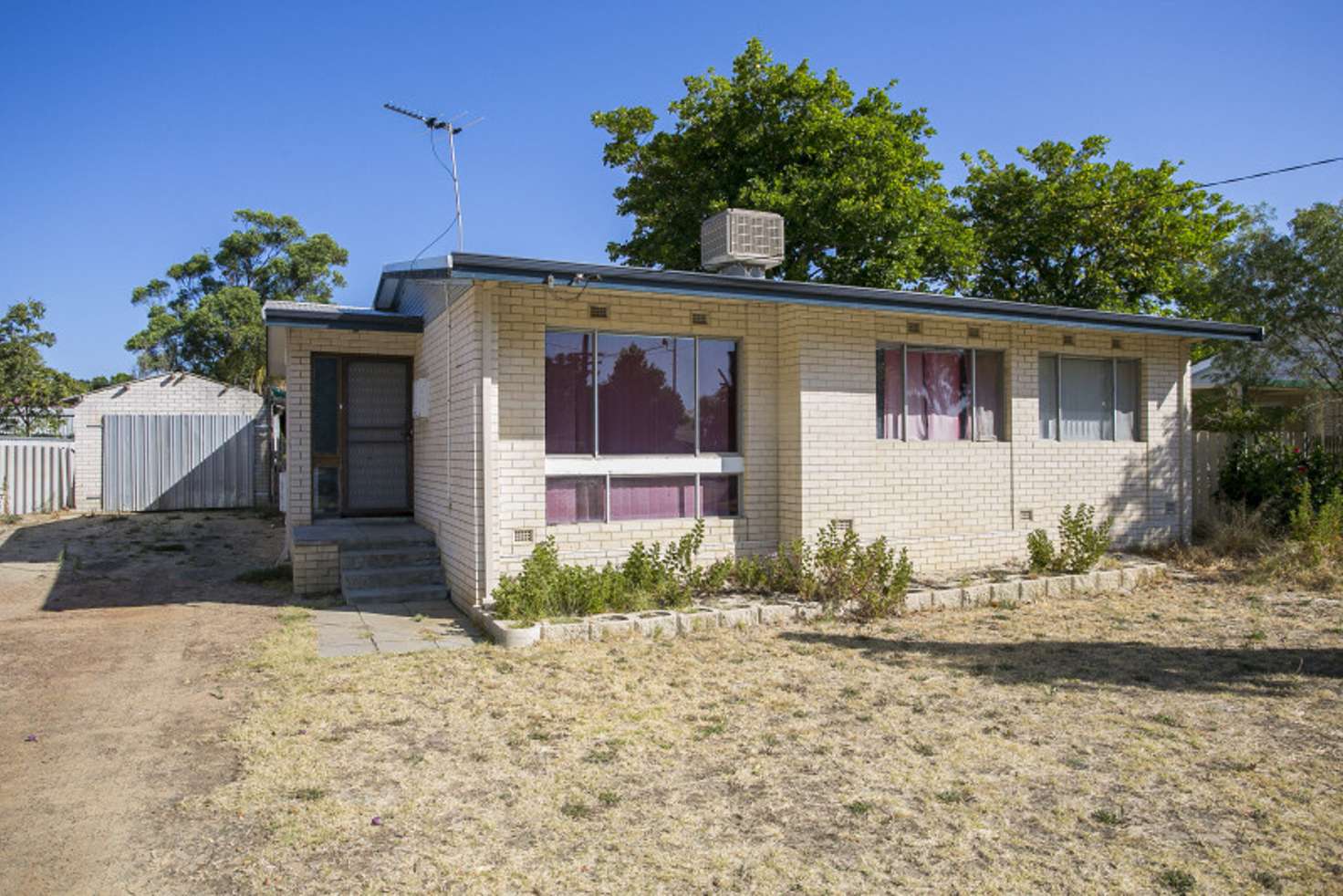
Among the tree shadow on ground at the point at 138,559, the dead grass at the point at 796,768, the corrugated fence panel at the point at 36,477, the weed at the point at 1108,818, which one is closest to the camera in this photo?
the dead grass at the point at 796,768

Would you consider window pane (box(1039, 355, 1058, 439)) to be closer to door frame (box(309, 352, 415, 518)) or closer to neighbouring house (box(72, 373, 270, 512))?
door frame (box(309, 352, 415, 518))

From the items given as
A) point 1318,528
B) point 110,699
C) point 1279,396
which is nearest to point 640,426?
point 110,699

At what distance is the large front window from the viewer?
29.2ft

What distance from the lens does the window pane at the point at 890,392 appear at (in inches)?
407

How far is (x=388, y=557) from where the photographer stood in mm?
9773

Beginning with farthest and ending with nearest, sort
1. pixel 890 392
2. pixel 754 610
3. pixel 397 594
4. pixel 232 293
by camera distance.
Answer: pixel 232 293, pixel 890 392, pixel 397 594, pixel 754 610

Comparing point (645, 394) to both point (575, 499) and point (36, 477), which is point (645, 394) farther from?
point (36, 477)

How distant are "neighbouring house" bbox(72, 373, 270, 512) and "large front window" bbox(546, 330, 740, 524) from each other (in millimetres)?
14234

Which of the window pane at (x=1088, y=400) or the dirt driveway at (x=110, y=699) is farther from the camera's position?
the window pane at (x=1088, y=400)

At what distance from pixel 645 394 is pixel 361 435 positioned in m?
4.35

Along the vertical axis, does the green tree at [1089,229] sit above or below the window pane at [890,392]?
above

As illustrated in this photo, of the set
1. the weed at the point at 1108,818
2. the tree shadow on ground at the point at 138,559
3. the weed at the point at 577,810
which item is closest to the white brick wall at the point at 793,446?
the tree shadow on ground at the point at 138,559

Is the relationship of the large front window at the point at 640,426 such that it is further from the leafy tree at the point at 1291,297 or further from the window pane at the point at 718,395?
the leafy tree at the point at 1291,297

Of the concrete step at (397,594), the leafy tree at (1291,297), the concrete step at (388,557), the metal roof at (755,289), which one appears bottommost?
the concrete step at (397,594)
